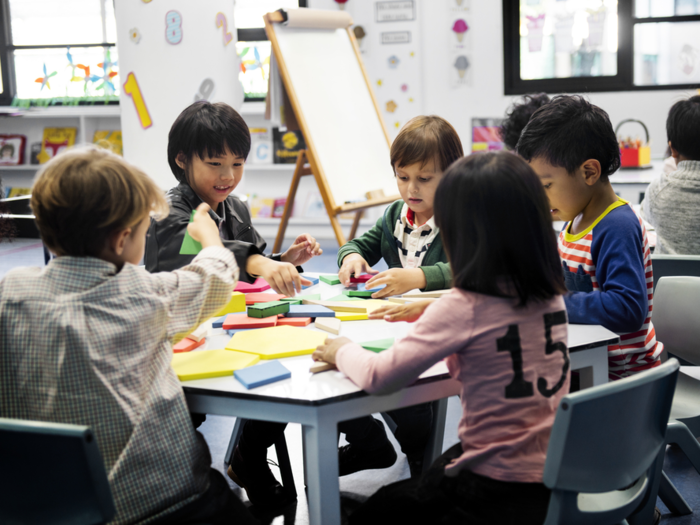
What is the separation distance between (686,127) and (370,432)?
1615 mm

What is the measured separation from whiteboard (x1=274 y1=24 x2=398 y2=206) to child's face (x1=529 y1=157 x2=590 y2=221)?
2.26 meters

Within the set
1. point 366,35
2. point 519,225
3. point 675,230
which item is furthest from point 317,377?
point 366,35

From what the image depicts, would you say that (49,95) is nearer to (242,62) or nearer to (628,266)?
(242,62)

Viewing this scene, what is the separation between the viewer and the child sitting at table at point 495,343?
0.95m

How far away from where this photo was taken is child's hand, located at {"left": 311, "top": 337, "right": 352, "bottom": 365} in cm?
108

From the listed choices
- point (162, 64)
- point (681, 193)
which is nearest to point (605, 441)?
point (681, 193)

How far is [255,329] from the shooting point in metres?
1.32

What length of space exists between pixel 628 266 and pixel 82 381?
3.55 feet

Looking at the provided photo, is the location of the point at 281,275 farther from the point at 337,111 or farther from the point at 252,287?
the point at 337,111

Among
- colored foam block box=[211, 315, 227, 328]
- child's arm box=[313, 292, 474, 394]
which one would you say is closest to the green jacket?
colored foam block box=[211, 315, 227, 328]

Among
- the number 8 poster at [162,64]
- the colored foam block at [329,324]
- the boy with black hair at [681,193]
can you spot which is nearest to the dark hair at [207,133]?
the colored foam block at [329,324]

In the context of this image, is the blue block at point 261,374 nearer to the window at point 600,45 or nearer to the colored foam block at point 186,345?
the colored foam block at point 186,345

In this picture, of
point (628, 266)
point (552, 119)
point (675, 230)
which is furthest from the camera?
point (675, 230)

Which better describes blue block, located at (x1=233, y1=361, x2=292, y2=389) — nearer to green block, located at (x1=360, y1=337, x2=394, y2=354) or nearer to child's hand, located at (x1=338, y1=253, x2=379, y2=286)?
green block, located at (x1=360, y1=337, x2=394, y2=354)
